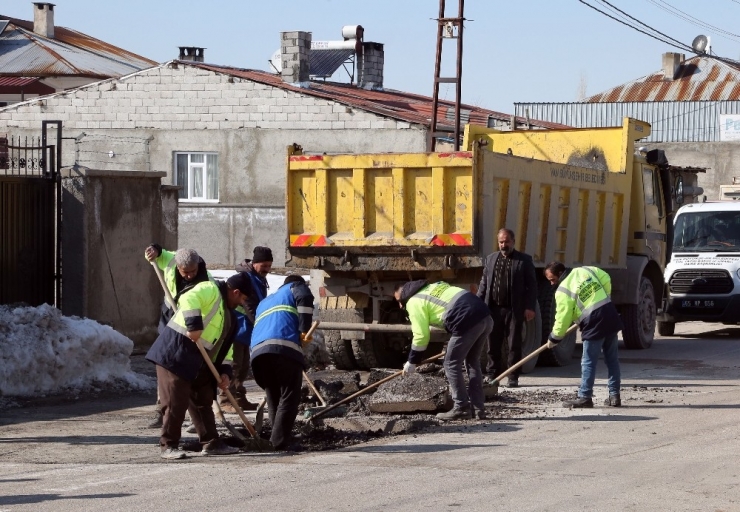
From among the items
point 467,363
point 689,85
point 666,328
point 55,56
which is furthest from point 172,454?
point 689,85

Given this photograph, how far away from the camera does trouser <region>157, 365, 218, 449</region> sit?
31.0 ft

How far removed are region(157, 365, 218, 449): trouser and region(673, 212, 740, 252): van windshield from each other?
43.2 ft

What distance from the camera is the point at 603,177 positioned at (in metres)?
17.3

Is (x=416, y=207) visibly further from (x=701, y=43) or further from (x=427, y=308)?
(x=701, y=43)

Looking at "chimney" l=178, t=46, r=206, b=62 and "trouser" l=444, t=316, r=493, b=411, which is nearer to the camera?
"trouser" l=444, t=316, r=493, b=411

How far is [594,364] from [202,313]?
4523 millimetres

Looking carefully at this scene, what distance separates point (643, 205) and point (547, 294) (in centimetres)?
325

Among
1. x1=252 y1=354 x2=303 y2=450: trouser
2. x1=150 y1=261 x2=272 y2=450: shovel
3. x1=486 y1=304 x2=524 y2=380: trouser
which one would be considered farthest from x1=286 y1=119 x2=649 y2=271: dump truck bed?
x1=252 y1=354 x2=303 y2=450: trouser

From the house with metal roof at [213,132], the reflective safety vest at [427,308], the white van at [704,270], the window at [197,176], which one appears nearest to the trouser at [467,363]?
the reflective safety vest at [427,308]

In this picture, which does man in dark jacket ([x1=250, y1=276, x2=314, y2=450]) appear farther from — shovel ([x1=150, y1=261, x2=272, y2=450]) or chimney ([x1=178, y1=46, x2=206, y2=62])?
chimney ([x1=178, y1=46, x2=206, y2=62])

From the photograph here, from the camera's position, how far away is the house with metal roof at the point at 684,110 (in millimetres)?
42281

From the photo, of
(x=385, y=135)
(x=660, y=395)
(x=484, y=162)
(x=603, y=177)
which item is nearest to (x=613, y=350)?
(x=660, y=395)

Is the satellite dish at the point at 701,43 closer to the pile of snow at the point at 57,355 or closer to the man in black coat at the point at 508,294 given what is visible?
the man in black coat at the point at 508,294

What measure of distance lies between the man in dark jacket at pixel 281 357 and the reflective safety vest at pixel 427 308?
1034 mm
